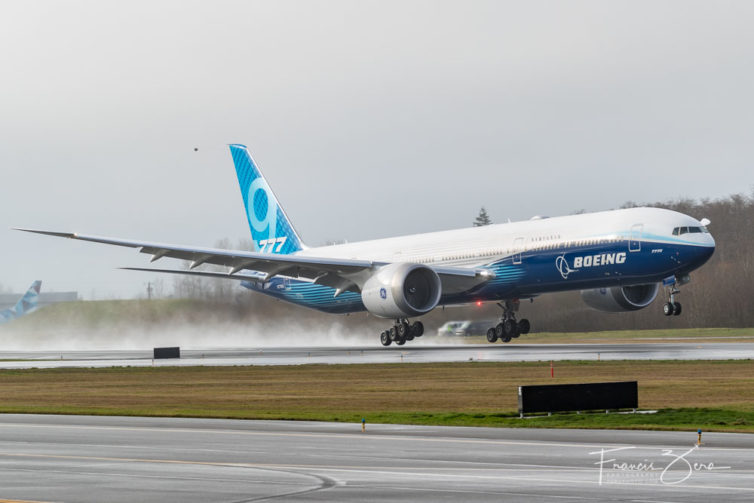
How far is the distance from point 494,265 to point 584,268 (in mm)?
5968

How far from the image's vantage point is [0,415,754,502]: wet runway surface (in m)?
14.4

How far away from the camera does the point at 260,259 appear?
6319 centimetres

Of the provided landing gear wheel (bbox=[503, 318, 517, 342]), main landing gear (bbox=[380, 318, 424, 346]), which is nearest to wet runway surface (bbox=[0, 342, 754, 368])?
main landing gear (bbox=[380, 318, 424, 346])

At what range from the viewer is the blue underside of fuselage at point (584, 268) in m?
53.8

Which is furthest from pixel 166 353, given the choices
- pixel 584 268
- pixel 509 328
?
pixel 584 268

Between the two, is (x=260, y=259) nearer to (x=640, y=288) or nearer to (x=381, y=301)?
(x=381, y=301)

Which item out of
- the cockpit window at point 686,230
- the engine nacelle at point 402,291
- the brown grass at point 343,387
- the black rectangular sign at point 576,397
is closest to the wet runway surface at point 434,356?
the engine nacelle at point 402,291

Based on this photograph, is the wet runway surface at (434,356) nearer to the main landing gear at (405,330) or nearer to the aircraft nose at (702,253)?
the main landing gear at (405,330)

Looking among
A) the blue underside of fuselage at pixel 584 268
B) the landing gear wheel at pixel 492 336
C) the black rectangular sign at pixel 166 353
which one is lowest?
the black rectangular sign at pixel 166 353

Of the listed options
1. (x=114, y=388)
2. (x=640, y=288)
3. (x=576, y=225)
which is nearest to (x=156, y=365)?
(x=114, y=388)

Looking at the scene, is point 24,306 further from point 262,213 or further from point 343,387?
point 343,387

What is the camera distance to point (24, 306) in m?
93.2

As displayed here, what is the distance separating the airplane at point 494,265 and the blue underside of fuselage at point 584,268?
1.8 inches

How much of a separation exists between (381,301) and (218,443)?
3933 cm
